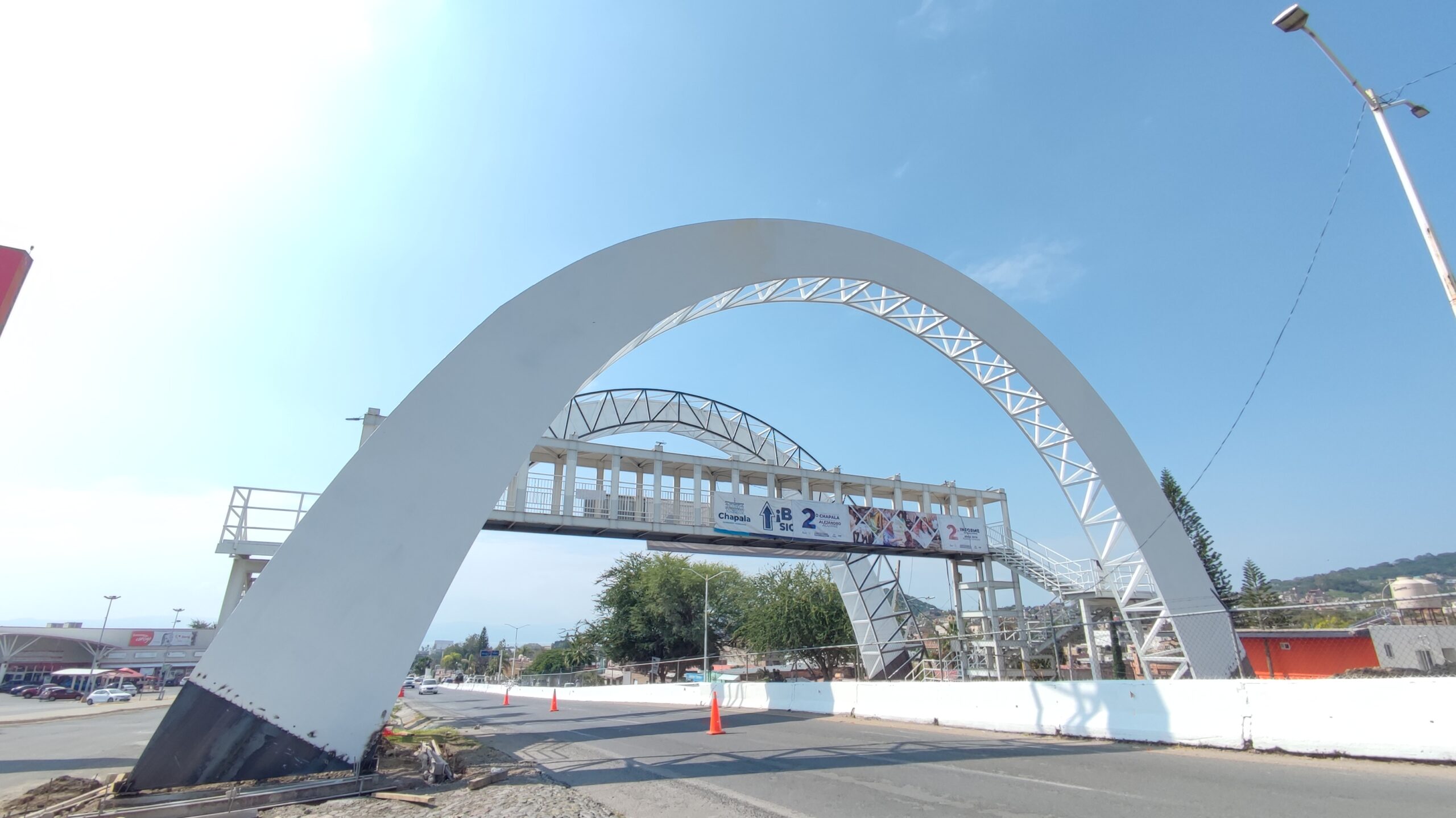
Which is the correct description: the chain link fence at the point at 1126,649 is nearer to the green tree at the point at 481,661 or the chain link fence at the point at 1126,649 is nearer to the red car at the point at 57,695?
the red car at the point at 57,695

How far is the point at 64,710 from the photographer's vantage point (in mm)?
31281

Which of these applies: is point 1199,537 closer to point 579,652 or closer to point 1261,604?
point 1261,604

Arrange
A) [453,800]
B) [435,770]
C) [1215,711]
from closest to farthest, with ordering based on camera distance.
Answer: [453,800], [435,770], [1215,711]

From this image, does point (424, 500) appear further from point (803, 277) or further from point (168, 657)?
point (168, 657)

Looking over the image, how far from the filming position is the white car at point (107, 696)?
38537 millimetres

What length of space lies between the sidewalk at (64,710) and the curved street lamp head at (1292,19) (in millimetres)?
33904

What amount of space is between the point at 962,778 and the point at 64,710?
4154 centimetres

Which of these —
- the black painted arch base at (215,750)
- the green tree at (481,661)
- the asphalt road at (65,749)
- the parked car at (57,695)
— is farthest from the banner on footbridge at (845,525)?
the green tree at (481,661)

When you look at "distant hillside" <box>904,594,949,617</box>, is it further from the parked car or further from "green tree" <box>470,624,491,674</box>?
"green tree" <box>470,624,491,674</box>

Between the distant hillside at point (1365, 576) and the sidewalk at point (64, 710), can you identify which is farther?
the distant hillside at point (1365, 576)

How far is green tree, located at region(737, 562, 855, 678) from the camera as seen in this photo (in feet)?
114

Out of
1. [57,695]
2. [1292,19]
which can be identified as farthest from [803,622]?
[57,695]

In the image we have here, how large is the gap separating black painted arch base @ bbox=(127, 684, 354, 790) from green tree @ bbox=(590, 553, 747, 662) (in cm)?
3447

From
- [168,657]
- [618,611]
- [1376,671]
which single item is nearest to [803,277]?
[1376,671]
